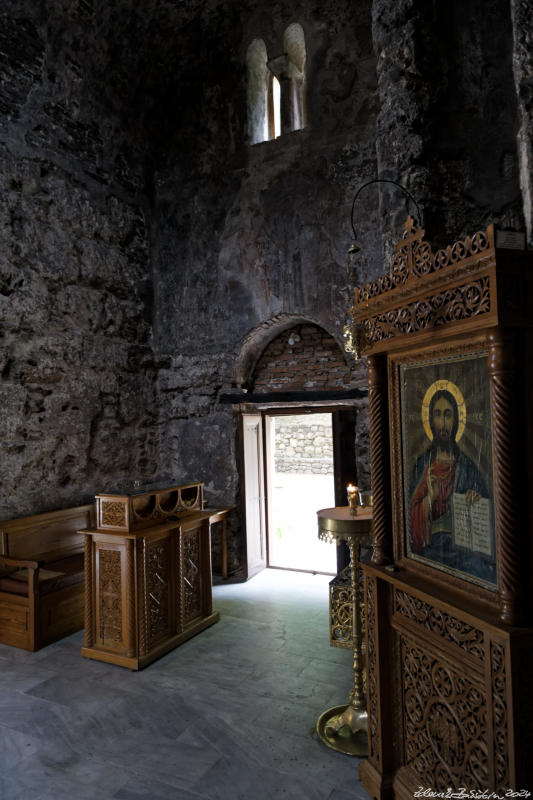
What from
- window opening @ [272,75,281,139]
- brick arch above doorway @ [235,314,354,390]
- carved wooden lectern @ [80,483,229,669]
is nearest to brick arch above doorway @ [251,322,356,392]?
brick arch above doorway @ [235,314,354,390]

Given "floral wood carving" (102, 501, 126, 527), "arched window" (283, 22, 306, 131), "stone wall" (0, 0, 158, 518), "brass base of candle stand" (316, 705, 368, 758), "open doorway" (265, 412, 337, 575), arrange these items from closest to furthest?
"brass base of candle stand" (316, 705, 368, 758) → "floral wood carving" (102, 501, 126, 527) → "stone wall" (0, 0, 158, 518) → "arched window" (283, 22, 306, 131) → "open doorway" (265, 412, 337, 575)

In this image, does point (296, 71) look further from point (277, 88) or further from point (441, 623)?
point (441, 623)

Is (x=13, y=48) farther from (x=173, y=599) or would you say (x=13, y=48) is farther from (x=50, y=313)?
(x=173, y=599)

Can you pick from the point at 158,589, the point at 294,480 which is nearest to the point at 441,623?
the point at 158,589

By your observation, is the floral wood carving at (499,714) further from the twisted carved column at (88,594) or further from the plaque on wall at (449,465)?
the twisted carved column at (88,594)

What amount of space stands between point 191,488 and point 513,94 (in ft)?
14.4

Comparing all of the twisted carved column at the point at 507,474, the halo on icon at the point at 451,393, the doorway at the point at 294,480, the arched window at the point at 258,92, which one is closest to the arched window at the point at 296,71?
the arched window at the point at 258,92

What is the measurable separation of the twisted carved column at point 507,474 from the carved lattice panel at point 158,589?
323 cm

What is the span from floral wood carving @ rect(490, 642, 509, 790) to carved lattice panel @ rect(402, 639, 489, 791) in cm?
7

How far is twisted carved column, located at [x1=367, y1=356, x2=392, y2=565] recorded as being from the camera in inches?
110

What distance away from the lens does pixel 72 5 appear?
602 centimetres

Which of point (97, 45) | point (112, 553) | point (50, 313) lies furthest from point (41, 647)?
point (97, 45)

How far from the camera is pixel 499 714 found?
1876 millimetres

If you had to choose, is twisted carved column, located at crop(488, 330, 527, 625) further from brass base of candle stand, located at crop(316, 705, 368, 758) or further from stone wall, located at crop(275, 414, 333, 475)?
stone wall, located at crop(275, 414, 333, 475)
